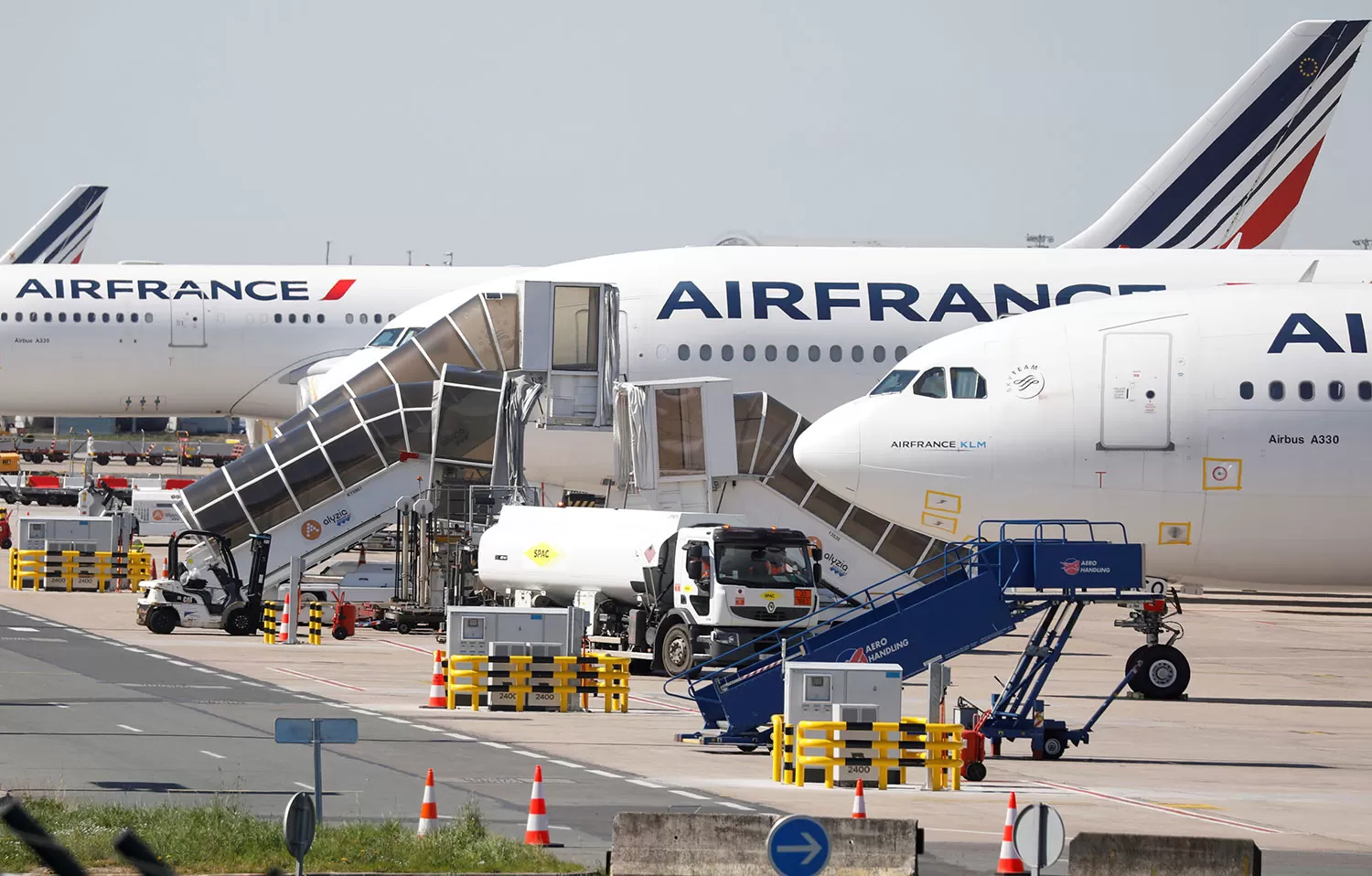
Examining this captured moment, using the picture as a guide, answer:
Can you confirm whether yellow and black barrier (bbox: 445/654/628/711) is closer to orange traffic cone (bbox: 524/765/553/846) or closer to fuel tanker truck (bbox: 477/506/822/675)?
fuel tanker truck (bbox: 477/506/822/675)

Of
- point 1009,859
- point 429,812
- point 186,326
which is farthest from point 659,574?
point 186,326

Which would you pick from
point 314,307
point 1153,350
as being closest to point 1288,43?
point 1153,350

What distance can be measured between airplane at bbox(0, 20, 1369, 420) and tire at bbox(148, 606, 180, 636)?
8.06 m

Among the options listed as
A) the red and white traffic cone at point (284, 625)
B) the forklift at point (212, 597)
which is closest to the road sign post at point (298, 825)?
the red and white traffic cone at point (284, 625)

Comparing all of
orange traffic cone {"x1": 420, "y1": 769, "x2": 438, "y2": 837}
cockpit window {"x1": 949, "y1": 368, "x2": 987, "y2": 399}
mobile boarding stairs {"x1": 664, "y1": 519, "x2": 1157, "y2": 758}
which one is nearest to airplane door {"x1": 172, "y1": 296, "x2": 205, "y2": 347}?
cockpit window {"x1": 949, "y1": 368, "x2": 987, "y2": 399}

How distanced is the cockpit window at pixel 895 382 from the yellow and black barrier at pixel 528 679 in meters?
7.57

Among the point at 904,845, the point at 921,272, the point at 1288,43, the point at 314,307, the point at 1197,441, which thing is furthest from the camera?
the point at 314,307

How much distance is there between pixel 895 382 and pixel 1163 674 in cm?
651

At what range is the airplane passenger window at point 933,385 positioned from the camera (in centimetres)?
3209

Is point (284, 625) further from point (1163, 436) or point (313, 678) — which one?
point (1163, 436)

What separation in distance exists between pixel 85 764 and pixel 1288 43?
39986mm

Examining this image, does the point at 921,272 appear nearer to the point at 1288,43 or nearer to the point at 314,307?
the point at 1288,43

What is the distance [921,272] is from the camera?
43.4 meters

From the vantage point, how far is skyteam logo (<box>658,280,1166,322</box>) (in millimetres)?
42500
